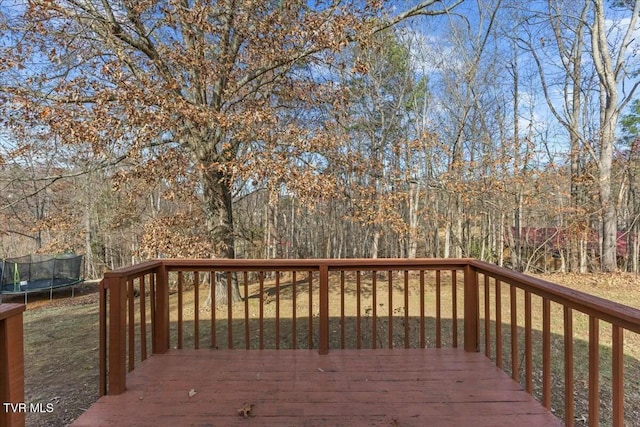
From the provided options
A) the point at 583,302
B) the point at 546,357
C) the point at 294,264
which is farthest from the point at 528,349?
the point at 294,264

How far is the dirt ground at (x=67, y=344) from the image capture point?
2.80 metres

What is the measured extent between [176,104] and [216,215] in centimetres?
207

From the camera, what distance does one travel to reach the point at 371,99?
9.17 metres

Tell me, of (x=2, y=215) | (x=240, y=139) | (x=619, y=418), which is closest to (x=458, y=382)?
(x=619, y=418)

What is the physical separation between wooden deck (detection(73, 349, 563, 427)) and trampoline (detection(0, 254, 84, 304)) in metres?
6.51

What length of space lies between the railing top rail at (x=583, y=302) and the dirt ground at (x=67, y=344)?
2.31 meters

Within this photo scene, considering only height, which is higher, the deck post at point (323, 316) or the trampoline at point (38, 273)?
the deck post at point (323, 316)

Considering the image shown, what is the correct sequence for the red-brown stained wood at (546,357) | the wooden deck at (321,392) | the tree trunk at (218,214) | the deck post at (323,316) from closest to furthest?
the wooden deck at (321,392), the red-brown stained wood at (546,357), the deck post at (323,316), the tree trunk at (218,214)

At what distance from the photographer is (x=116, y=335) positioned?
2.16 meters

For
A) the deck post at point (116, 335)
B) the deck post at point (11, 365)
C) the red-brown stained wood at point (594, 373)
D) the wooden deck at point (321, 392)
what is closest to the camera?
the deck post at point (11, 365)

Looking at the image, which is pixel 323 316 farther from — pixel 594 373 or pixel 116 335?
pixel 594 373

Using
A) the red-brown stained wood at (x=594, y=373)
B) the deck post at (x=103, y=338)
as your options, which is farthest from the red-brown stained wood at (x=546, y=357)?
the deck post at (x=103, y=338)

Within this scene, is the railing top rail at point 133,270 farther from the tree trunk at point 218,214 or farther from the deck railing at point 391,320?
the tree trunk at point 218,214

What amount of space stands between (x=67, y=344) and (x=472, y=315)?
15.9 feet
